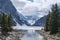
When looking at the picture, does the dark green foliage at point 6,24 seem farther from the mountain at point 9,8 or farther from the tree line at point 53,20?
the tree line at point 53,20

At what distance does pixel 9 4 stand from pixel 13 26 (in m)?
1.45

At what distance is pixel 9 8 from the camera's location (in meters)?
14.9

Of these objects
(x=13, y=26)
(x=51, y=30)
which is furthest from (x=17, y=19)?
(x=51, y=30)

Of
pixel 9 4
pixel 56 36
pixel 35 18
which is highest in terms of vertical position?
pixel 9 4

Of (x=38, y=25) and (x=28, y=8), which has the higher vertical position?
(x=28, y=8)

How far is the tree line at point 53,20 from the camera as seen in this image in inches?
586

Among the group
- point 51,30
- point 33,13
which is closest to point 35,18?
point 33,13

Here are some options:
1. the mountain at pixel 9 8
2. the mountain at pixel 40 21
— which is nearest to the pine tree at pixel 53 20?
the mountain at pixel 40 21

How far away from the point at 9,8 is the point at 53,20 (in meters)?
2.97

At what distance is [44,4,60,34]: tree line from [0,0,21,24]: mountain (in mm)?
1887

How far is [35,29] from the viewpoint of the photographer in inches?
579

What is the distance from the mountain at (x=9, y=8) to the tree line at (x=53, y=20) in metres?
1.89

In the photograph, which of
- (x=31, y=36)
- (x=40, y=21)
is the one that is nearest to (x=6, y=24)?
(x=40, y=21)

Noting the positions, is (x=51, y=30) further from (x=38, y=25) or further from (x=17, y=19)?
(x=17, y=19)
